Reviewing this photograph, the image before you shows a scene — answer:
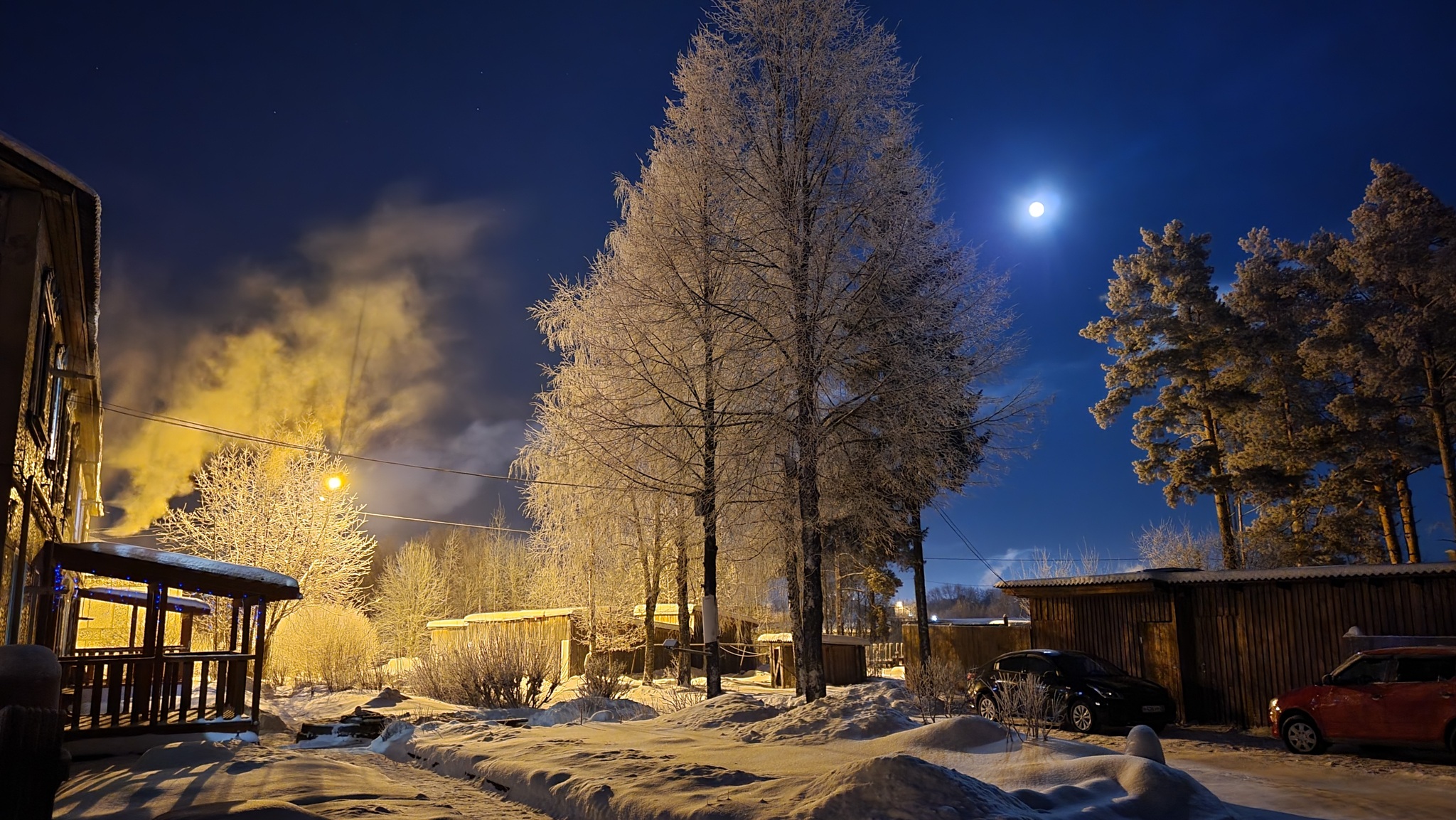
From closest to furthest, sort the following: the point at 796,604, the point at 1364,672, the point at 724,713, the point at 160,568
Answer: the point at 724,713
the point at 160,568
the point at 1364,672
the point at 796,604

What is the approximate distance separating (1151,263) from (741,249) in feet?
74.6

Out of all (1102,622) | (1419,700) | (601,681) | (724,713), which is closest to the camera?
(724,713)

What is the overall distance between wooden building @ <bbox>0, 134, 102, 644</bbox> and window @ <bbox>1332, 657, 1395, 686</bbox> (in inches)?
681

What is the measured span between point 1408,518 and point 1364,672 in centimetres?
1663

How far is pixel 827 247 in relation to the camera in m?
15.5

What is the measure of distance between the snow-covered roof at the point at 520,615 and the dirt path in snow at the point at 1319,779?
21542 mm

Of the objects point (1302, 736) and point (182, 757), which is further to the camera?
point (1302, 736)

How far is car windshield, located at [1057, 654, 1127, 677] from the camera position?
710 inches

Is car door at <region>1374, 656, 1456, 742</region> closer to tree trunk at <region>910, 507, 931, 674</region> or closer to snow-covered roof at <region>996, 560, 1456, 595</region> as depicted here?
snow-covered roof at <region>996, 560, 1456, 595</region>

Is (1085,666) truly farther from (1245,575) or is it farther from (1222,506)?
(1222,506)

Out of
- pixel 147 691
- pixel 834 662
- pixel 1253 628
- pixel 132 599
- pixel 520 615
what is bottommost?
pixel 834 662

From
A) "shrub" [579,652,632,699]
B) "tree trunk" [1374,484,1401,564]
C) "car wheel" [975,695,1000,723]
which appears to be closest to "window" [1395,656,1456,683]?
"car wheel" [975,695,1000,723]

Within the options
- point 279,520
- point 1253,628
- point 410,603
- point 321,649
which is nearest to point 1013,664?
point 1253,628

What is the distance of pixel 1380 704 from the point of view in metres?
13.4
